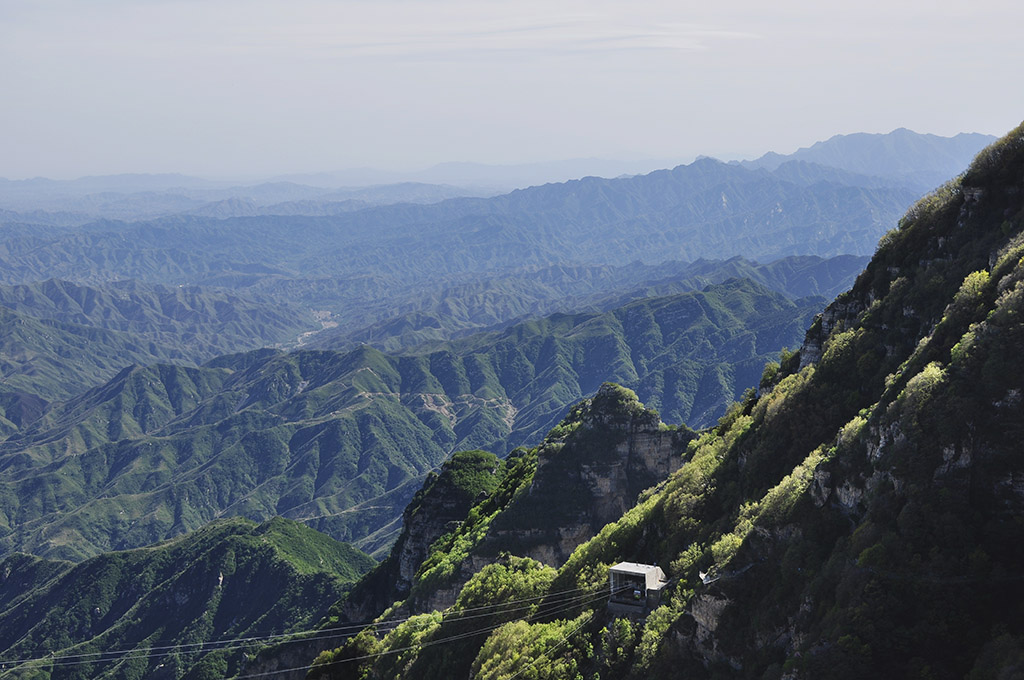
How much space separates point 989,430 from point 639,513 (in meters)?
30.1

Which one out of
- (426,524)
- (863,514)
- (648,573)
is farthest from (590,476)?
(863,514)

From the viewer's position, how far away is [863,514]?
38875 mm

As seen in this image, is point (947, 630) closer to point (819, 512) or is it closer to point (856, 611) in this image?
point (856, 611)

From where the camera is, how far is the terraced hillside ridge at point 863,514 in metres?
34.1

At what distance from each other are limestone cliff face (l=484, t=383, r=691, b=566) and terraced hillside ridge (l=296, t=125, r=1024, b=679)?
27193mm

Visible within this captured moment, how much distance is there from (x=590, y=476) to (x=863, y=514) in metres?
59.3

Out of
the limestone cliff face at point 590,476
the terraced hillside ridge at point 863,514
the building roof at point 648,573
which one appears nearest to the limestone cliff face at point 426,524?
the limestone cliff face at point 590,476

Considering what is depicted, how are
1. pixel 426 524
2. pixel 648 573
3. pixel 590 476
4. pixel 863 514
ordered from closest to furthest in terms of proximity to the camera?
pixel 863 514 → pixel 648 573 → pixel 590 476 → pixel 426 524

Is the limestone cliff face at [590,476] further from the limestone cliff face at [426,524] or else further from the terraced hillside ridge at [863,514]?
the terraced hillside ridge at [863,514]

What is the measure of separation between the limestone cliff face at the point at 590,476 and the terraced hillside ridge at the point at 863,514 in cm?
2719

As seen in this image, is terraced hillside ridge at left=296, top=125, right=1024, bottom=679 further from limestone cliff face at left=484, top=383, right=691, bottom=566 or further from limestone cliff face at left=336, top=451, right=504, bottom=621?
limestone cliff face at left=336, top=451, right=504, bottom=621

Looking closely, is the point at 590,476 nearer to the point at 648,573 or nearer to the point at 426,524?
the point at 426,524

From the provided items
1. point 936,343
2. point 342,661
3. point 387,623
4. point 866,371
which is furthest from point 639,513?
point 387,623

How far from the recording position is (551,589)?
63.8 meters
